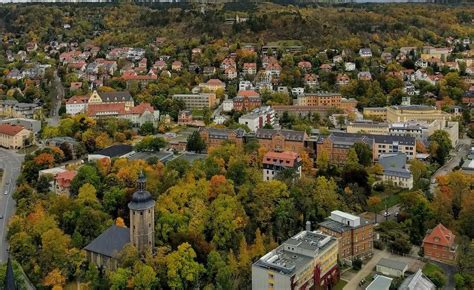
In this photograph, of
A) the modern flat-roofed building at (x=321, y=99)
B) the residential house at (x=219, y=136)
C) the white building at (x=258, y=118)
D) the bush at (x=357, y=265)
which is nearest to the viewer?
the bush at (x=357, y=265)

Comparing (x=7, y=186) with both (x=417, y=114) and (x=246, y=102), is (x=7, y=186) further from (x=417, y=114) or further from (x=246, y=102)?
(x=417, y=114)

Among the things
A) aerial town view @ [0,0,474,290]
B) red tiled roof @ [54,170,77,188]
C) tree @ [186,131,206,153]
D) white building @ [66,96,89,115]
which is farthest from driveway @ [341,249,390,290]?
white building @ [66,96,89,115]

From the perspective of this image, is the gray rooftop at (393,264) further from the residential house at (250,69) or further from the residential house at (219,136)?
the residential house at (250,69)

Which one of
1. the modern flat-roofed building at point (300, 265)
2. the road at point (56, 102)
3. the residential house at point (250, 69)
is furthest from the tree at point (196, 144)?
the residential house at point (250, 69)

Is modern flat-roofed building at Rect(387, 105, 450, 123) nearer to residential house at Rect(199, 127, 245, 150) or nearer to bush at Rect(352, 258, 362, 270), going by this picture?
residential house at Rect(199, 127, 245, 150)

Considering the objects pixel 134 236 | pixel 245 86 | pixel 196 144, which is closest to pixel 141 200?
pixel 134 236

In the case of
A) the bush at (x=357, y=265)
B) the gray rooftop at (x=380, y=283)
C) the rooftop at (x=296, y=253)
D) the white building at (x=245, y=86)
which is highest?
the white building at (x=245, y=86)
